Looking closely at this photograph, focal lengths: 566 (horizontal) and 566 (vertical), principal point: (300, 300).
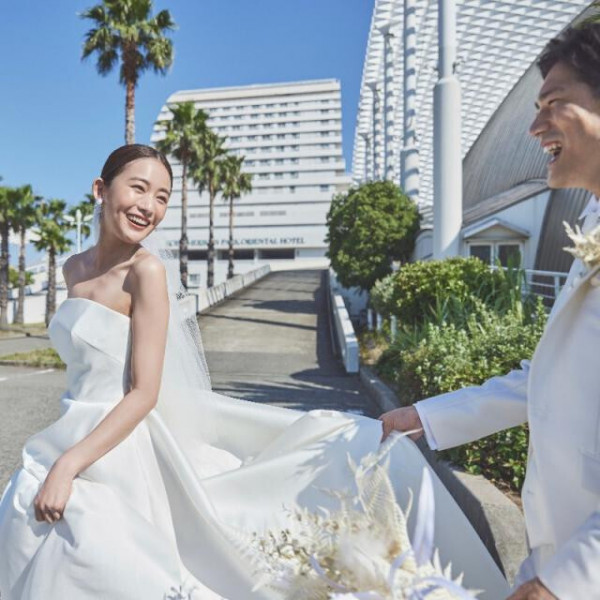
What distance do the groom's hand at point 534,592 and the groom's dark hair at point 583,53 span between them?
935mm

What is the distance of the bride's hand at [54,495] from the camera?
1577 mm

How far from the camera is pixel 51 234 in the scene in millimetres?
33156

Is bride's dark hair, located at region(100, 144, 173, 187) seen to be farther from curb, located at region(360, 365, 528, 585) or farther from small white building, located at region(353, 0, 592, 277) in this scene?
small white building, located at region(353, 0, 592, 277)

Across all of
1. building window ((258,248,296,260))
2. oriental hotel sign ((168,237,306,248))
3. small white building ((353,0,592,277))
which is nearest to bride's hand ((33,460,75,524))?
small white building ((353,0,592,277))

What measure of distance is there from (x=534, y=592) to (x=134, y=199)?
153 cm

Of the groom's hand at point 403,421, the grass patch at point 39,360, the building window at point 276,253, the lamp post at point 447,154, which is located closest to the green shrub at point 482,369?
the groom's hand at point 403,421

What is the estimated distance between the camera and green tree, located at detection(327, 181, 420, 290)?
21547 mm

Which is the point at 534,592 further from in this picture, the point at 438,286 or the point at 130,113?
the point at 130,113

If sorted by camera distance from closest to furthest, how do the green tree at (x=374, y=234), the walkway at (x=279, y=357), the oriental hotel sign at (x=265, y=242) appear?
the walkway at (x=279, y=357) → the green tree at (x=374, y=234) → the oriental hotel sign at (x=265, y=242)

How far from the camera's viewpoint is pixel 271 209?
314ft

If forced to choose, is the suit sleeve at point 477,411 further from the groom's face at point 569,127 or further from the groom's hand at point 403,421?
the groom's face at point 569,127

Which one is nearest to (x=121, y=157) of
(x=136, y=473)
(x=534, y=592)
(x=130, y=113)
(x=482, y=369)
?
(x=136, y=473)

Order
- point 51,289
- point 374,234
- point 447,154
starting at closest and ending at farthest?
point 447,154 < point 374,234 < point 51,289

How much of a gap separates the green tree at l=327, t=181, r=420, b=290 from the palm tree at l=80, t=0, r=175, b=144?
8.70 m
